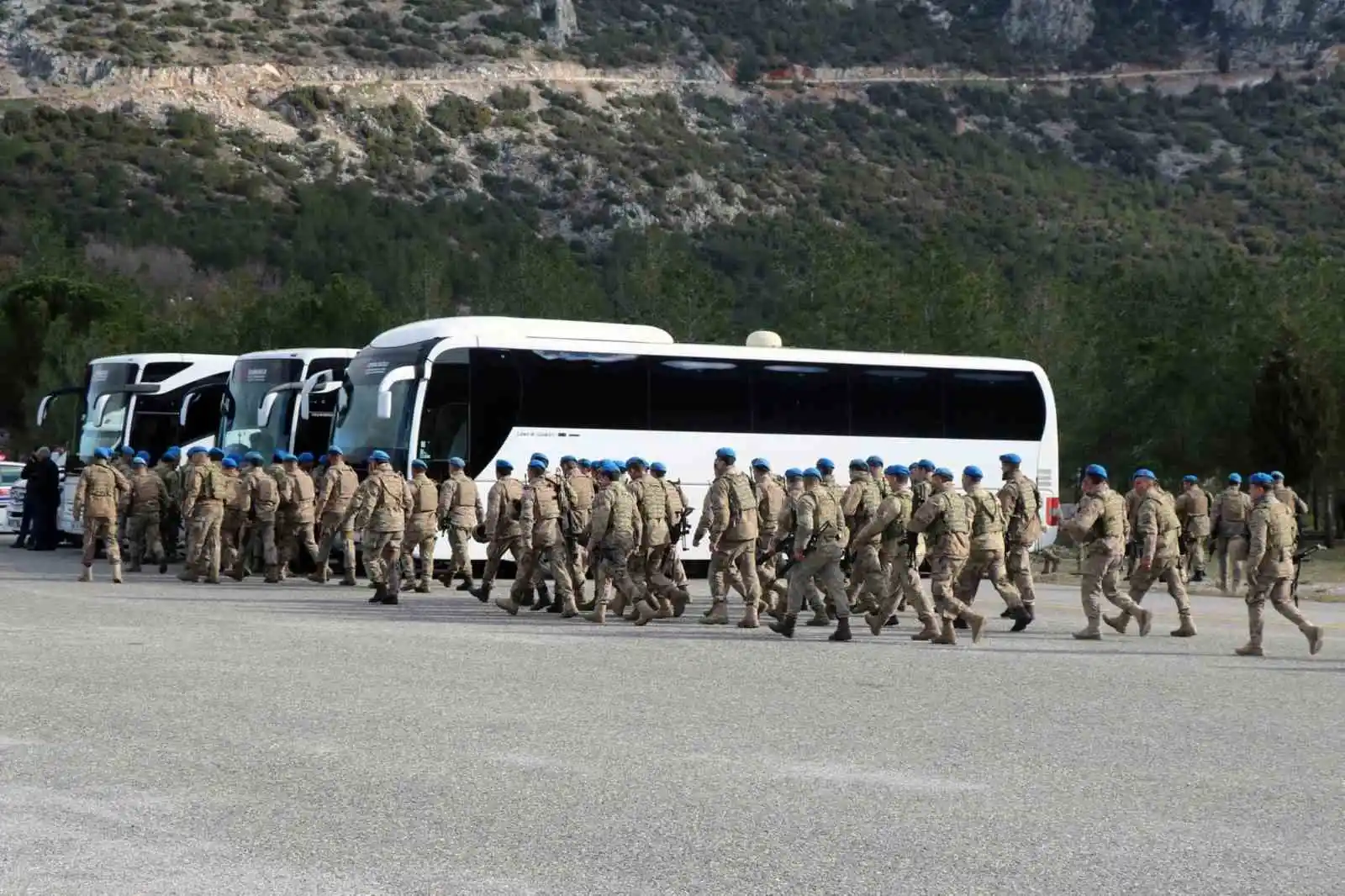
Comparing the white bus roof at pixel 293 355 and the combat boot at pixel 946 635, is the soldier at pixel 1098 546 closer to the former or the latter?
the combat boot at pixel 946 635

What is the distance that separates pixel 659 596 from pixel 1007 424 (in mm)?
11942

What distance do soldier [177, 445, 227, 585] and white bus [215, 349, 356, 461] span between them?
4605mm

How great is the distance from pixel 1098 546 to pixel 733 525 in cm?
356

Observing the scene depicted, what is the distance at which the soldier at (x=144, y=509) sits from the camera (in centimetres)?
2827

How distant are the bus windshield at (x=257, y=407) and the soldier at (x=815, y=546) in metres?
13.8

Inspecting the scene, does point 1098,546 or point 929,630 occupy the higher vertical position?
point 1098,546

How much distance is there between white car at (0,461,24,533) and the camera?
1599 inches

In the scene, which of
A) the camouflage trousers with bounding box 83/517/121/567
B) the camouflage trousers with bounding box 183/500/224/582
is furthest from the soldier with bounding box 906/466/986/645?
the camouflage trousers with bounding box 83/517/121/567

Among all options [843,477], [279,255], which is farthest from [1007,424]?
[279,255]

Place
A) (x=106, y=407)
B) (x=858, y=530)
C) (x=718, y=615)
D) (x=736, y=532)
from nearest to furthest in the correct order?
(x=736, y=532) < (x=718, y=615) < (x=858, y=530) < (x=106, y=407)

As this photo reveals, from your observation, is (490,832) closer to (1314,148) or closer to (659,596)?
(659,596)

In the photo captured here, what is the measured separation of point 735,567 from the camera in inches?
843

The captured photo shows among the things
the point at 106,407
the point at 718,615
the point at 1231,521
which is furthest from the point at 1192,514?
the point at 106,407

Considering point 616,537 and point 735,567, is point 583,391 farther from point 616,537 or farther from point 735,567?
point 616,537
